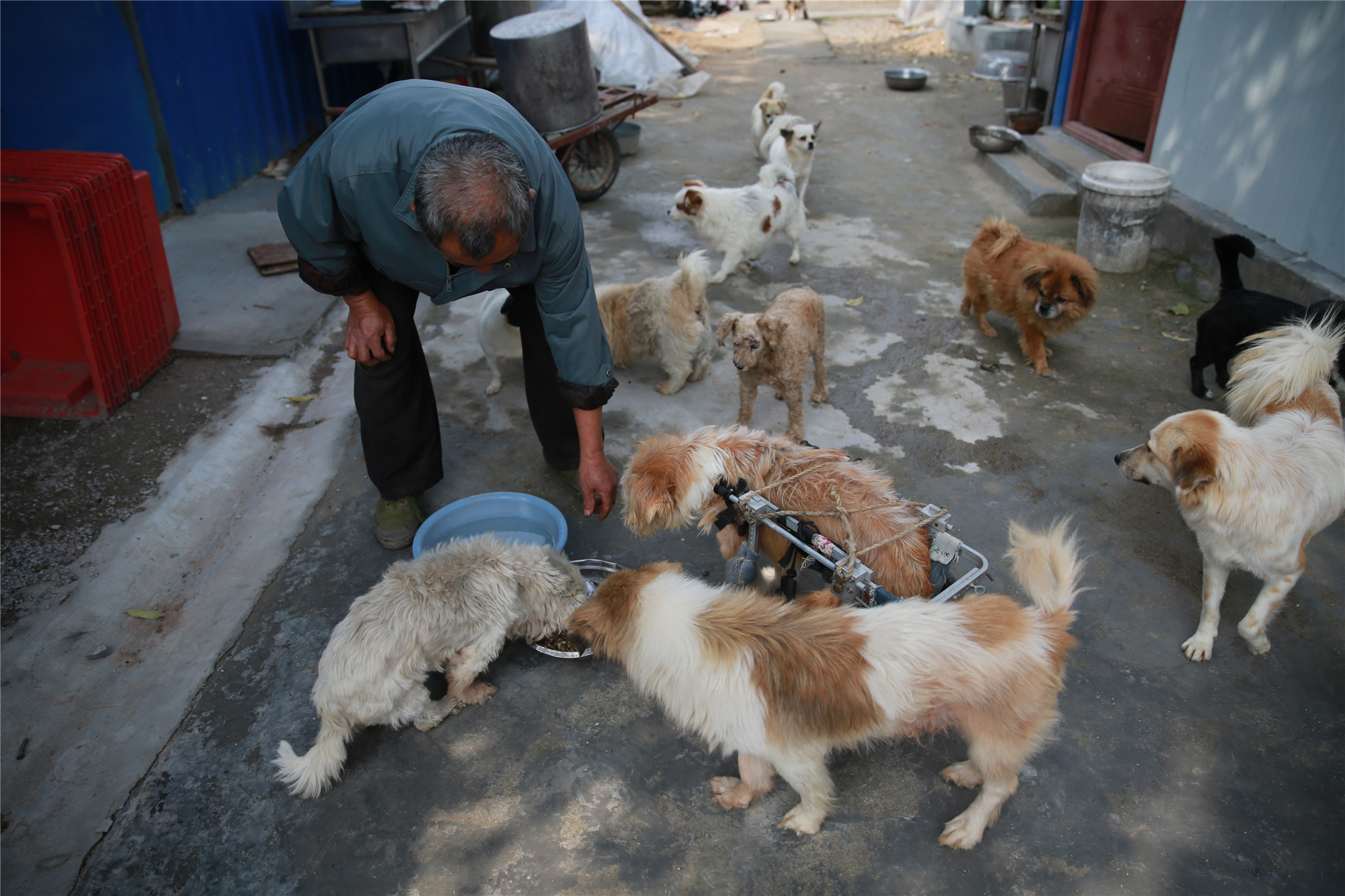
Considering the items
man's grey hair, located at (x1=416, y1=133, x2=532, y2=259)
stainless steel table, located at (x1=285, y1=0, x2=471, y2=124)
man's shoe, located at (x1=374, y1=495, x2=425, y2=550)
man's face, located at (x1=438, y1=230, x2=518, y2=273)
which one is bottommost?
man's shoe, located at (x1=374, y1=495, x2=425, y2=550)

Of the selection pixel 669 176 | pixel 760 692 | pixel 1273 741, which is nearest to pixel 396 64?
pixel 669 176

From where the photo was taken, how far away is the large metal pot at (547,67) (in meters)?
6.36

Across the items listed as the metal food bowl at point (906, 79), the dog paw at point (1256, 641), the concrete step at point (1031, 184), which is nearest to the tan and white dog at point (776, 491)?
the dog paw at point (1256, 641)

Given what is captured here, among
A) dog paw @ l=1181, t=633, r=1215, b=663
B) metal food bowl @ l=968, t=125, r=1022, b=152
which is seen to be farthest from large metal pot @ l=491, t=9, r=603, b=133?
dog paw @ l=1181, t=633, r=1215, b=663

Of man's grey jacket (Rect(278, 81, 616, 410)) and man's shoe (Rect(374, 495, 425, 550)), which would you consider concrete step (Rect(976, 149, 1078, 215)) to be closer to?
man's grey jacket (Rect(278, 81, 616, 410))

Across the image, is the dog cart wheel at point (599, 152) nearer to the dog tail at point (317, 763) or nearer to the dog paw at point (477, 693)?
the dog paw at point (477, 693)

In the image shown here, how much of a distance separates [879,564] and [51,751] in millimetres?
2665

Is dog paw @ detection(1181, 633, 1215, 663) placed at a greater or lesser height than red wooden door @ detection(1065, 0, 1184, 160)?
lesser

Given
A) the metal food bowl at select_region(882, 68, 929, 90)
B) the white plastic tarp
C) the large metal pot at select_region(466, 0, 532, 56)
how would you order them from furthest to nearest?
1. the metal food bowl at select_region(882, 68, 929, 90)
2. the white plastic tarp
3. the large metal pot at select_region(466, 0, 532, 56)

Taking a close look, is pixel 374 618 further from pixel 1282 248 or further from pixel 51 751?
pixel 1282 248

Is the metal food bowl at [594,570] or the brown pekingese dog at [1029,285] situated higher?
the brown pekingese dog at [1029,285]

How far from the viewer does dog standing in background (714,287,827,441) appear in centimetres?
360

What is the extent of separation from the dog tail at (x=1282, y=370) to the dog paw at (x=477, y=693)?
10.2 feet

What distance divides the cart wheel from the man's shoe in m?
4.60
